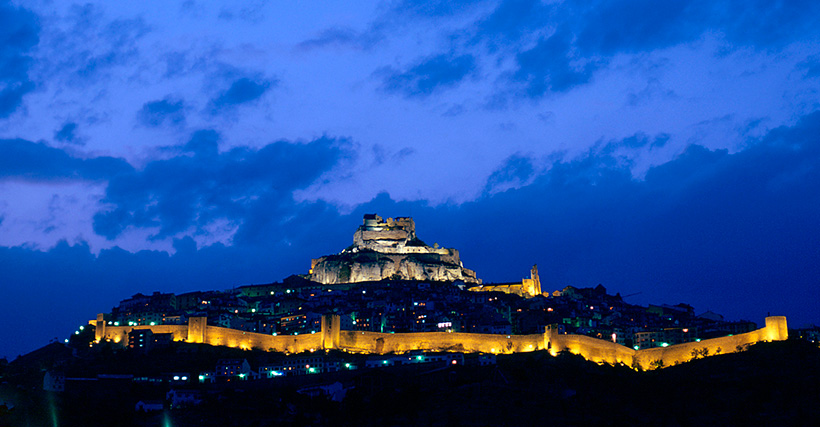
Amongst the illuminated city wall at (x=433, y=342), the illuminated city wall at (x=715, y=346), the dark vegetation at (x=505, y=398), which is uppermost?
the illuminated city wall at (x=433, y=342)

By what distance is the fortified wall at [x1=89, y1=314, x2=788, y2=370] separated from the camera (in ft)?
A: 197

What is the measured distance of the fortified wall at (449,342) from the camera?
60.2 meters

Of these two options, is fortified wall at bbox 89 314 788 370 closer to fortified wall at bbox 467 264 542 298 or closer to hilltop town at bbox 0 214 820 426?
hilltop town at bbox 0 214 820 426

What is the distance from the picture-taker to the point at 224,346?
64.2 m

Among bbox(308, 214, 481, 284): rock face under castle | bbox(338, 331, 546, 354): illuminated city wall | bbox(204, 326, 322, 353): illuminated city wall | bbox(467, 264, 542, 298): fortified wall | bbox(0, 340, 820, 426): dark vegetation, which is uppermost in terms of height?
bbox(308, 214, 481, 284): rock face under castle

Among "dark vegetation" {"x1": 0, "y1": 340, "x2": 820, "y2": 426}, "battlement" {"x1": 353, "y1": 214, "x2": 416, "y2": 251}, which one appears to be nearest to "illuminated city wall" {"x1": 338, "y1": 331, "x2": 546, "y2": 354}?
"dark vegetation" {"x1": 0, "y1": 340, "x2": 820, "y2": 426}

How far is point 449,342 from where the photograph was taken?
210 feet

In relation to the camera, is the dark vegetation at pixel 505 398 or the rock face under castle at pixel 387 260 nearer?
the dark vegetation at pixel 505 398

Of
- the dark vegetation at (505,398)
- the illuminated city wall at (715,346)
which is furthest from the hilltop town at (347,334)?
the dark vegetation at (505,398)

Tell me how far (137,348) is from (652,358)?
31402 mm

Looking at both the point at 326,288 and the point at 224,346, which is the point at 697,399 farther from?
the point at 326,288

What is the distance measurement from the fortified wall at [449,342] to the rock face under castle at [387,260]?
34382 millimetres

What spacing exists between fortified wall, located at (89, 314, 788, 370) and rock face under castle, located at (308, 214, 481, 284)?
34382 millimetres

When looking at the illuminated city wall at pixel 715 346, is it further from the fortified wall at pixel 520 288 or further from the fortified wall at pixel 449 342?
the fortified wall at pixel 520 288
